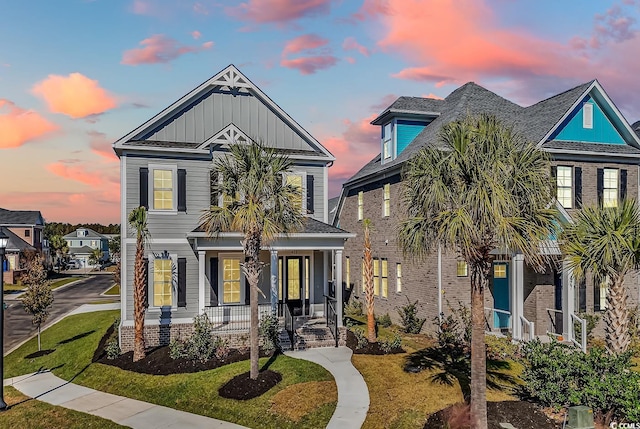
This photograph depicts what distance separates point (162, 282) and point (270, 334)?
16.4 feet

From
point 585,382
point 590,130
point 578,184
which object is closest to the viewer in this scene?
point 585,382

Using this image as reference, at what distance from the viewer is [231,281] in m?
19.4

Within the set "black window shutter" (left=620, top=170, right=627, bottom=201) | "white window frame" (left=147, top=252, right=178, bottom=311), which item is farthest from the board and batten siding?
"black window shutter" (left=620, top=170, right=627, bottom=201)

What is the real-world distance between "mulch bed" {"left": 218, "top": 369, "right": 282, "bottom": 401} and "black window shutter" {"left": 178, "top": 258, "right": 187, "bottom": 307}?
5619 millimetres

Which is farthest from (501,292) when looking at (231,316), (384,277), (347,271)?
(231,316)

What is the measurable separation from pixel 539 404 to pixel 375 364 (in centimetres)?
496

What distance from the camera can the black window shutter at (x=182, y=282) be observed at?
60.8 feet

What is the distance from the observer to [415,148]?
21.8 meters

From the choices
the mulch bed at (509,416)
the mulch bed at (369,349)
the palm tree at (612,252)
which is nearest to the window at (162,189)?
the mulch bed at (369,349)

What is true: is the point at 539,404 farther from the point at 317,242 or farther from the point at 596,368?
the point at 317,242

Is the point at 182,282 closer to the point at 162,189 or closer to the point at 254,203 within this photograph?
the point at 162,189

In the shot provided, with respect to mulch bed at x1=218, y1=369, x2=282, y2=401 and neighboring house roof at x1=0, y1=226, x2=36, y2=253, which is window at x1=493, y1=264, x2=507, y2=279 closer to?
mulch bed at x1=218, y1=369, x2=282, y2=401

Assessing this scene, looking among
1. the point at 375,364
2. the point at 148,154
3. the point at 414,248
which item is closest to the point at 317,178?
the point at 148,154

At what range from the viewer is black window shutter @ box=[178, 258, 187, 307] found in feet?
60.8
